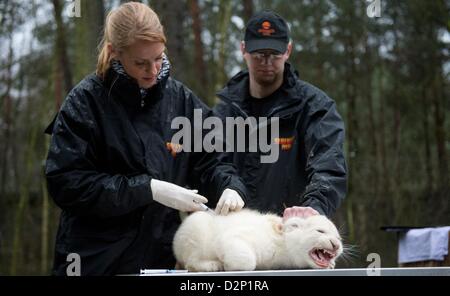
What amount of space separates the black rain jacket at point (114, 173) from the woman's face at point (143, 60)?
5 centimetres

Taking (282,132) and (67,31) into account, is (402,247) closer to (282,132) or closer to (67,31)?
(282,132)

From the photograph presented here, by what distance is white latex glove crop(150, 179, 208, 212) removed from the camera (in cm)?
276

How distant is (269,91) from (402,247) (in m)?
3.92

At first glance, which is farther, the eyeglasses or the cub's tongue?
the eyeglasses

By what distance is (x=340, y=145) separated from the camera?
3303 mm

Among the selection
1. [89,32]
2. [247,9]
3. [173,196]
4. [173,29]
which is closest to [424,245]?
[173,29]

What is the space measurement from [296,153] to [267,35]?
28.2 inches

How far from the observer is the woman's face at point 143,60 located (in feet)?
9.29

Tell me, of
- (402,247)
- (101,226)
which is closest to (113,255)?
(101,226)

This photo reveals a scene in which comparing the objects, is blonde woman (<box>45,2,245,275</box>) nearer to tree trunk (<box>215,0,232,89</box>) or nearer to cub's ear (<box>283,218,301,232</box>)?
cub's ear (<box>283,218,301,232</box>)

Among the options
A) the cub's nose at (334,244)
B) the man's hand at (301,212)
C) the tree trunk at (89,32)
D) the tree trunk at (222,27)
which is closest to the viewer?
the cub's nose at (334,244)

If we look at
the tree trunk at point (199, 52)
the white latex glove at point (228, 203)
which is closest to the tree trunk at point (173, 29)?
the white latex glove at point (228, 203)

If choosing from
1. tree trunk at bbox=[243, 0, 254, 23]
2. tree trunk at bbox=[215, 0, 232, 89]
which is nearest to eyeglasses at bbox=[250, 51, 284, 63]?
tree trunk at bbox=[215, 0, 232, 89]

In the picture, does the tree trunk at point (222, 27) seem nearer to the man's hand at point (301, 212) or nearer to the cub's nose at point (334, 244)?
the man's hand at point (301, 212)
